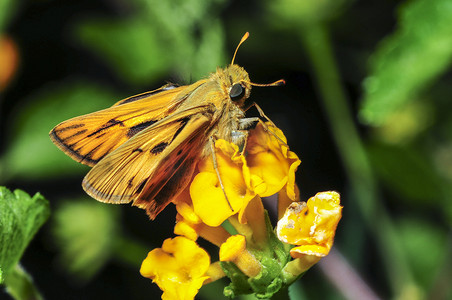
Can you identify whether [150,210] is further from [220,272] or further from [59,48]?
[59,48]

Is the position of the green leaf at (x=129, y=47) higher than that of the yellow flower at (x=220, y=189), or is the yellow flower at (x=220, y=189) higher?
the green leaf at (x=129, y=47)

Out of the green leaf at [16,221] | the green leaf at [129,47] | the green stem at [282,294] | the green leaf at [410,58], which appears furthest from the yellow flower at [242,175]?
the green leaf at [129,47]

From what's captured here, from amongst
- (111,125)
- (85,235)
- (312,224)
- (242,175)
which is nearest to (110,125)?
(111,125)

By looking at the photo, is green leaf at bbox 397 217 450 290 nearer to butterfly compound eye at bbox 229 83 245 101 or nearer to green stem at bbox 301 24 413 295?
green stem at bbox 301 24 413 295

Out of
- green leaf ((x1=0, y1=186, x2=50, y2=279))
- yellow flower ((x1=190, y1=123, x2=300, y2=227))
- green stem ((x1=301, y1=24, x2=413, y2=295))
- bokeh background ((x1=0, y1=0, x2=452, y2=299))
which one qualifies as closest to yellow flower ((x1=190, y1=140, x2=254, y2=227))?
yellow flower ((x1=190, y1=123, x2=300, y2=227))

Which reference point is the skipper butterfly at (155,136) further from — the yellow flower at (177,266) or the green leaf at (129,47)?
the green leaf at (129,47)

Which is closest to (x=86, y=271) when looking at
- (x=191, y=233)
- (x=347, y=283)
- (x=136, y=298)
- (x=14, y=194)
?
(x=136, y=298)

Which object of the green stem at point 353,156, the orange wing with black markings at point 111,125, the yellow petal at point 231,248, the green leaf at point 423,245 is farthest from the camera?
the green leaf at point 423,245
